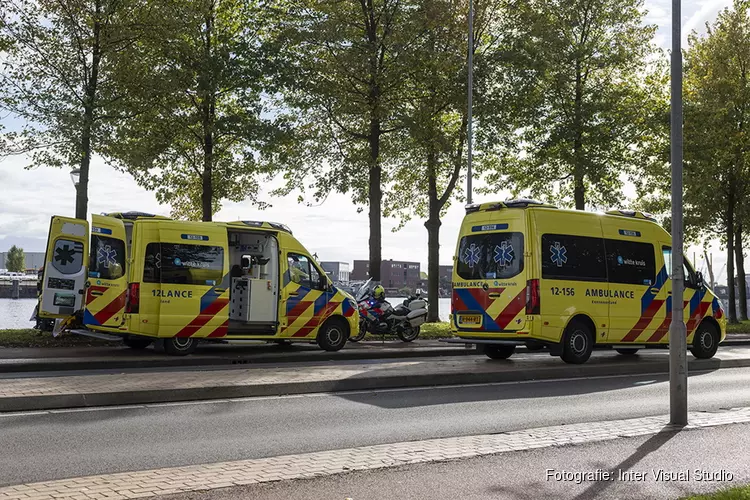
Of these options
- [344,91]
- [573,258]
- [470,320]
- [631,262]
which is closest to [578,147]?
[344,91]

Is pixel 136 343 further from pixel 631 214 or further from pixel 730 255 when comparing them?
pixel 730 255

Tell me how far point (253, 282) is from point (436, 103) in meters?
11.8

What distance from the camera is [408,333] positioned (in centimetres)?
2216

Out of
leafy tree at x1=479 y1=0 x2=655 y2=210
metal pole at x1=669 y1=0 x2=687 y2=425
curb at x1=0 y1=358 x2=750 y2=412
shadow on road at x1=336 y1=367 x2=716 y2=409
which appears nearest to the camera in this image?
metal pole at x1=669 y1=0 x2=687 y2=425

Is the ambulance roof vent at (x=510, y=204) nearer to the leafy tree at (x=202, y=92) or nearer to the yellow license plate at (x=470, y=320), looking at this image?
the yellow license plate at (x=470, y=320)

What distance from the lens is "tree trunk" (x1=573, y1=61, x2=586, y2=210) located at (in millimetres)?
29477

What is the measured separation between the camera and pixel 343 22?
2514 centimetres

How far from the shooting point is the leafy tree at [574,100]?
91.3ft

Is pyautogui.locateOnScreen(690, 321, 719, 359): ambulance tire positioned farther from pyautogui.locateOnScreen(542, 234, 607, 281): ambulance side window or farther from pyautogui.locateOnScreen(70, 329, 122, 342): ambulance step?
pyautogui.locateOnScreen(70, 329, 122, 342): ambulance step

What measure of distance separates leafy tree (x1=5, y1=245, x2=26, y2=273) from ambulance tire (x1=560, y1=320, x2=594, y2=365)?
499 ft

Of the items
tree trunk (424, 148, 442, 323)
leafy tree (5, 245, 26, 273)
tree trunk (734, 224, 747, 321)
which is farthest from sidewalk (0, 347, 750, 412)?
leafy tree (5, 245, 26, 273)

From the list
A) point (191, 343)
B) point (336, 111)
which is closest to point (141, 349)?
point (191, 343)

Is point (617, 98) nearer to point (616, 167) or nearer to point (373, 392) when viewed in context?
point (616, 167)

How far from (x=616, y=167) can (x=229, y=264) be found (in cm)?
1854
